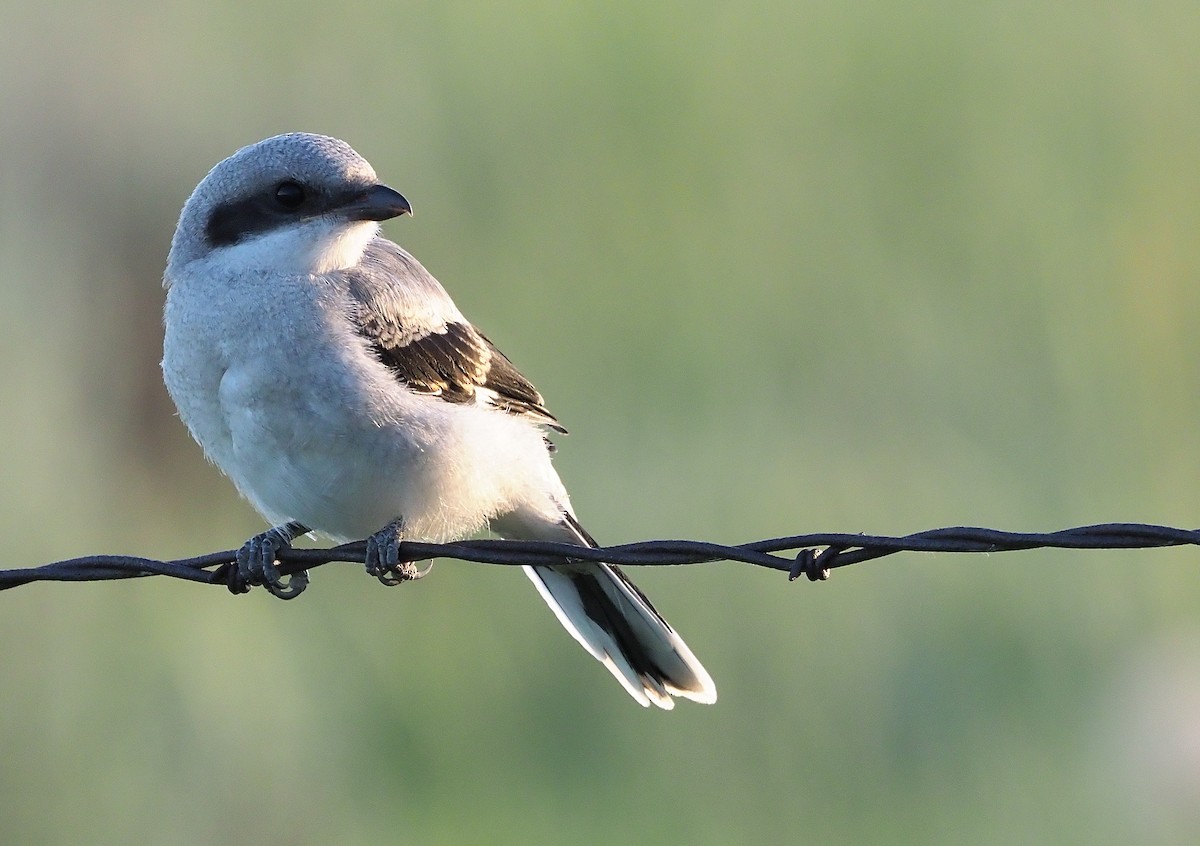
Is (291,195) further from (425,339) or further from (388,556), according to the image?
(388,556)

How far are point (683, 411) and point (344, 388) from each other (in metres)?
5.86

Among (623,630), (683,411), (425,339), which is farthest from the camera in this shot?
(683,411)

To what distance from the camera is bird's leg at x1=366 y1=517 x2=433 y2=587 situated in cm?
434

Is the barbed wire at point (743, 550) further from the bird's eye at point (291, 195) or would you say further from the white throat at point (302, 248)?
the bird's eye at point (291, 195)

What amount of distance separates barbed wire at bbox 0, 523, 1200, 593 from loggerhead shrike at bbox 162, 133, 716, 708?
39 centimetres

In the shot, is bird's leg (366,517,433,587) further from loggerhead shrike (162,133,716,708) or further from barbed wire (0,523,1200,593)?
barbed wire (0,523,1200,593)

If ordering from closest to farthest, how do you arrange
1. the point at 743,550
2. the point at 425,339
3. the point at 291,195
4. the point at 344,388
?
1. the point at 743,550
2. the point at 344,388
3. the point at 291,195
4. the point at 425,339

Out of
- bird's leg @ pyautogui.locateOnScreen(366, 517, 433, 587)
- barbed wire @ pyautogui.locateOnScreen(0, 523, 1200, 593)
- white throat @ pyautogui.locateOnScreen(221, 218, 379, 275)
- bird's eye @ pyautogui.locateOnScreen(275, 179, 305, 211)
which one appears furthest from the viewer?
bird's eye @ pyautogui.locateOnScreen(275, 179, 305, 211)

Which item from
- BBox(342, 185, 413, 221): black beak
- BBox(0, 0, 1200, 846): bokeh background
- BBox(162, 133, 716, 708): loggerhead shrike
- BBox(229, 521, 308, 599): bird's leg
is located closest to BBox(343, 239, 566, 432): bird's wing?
BBox(162, 133, 716, 708): loggerhead shrike

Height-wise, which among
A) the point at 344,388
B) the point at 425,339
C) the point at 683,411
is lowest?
the point at 344,388

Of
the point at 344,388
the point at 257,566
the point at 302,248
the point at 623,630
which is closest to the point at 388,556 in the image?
the point at 257,566

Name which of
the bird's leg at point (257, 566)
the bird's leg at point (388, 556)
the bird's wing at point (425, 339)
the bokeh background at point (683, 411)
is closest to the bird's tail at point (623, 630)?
the bird's wing at point (425, 339)

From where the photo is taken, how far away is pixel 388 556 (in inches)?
171

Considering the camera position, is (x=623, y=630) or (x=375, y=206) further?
(x=623, y=630)
